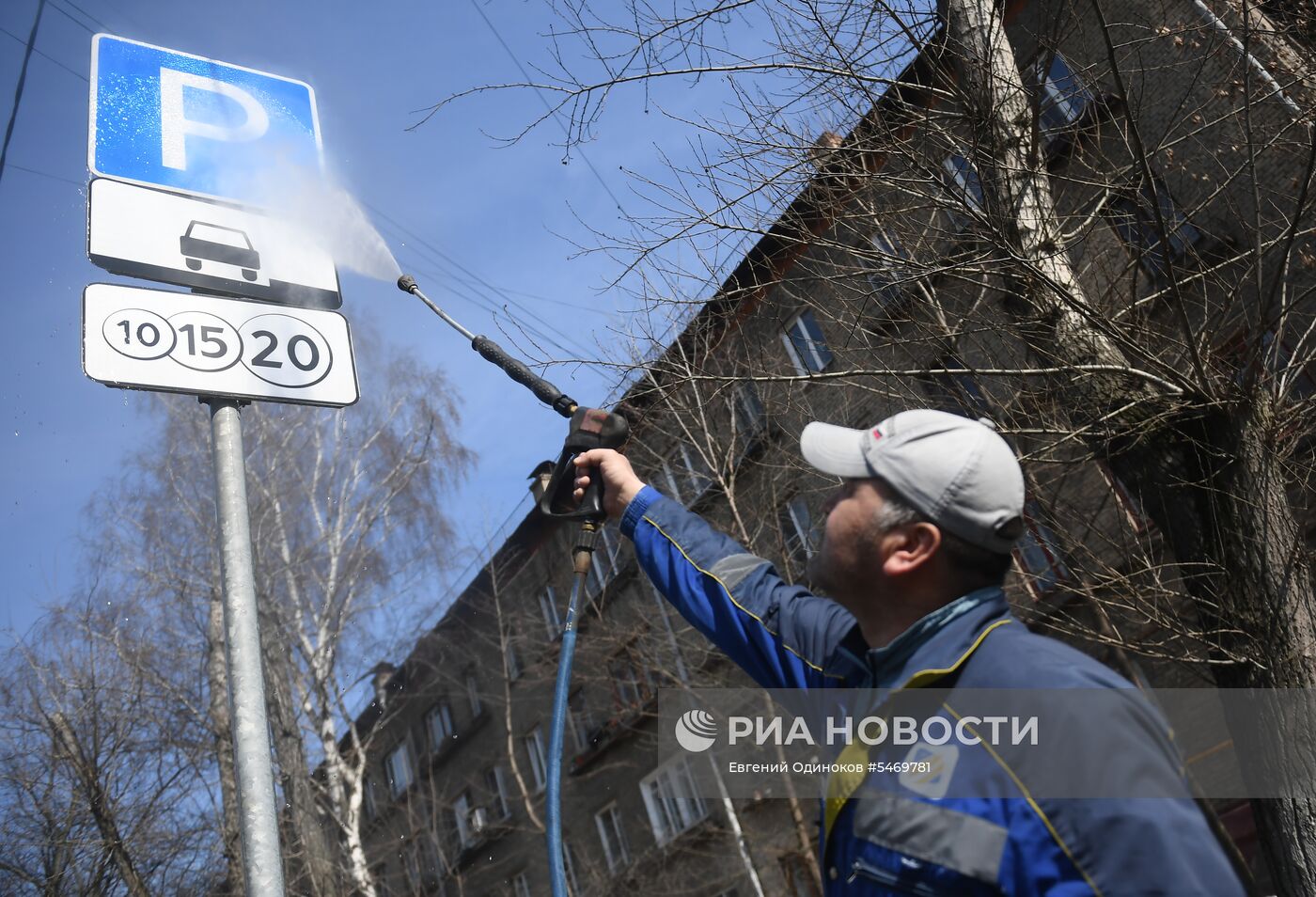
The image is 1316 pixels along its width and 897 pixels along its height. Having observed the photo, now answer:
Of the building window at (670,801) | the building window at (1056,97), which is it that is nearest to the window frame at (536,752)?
the building window at (670,801)

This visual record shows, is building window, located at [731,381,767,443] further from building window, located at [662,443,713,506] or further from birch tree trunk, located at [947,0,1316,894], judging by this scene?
birch tree trunk, located at [947,0,1316,894]

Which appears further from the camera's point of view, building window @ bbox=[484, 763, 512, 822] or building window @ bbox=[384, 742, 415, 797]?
building window @ bbox=[384, 742, 415, 797]

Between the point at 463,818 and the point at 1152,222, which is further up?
the point at 463,818

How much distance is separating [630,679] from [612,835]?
16.5 ft

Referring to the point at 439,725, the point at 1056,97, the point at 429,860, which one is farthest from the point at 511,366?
the point at 439,725

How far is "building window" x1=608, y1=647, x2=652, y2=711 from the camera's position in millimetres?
15725

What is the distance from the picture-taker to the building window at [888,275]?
5.46m

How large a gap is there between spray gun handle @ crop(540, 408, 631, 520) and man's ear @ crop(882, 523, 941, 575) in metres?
0.90

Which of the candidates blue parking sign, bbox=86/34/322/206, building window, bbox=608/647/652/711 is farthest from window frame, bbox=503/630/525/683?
blue parking sign, bbox=86/34/322/206

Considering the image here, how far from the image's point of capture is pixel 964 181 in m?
5.86

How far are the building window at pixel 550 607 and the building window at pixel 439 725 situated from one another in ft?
18.7

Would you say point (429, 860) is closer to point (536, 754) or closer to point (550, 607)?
point (536, 754)

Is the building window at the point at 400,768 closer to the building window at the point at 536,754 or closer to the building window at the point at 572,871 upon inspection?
the building window at the point at 536,754

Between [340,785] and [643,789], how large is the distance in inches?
203
